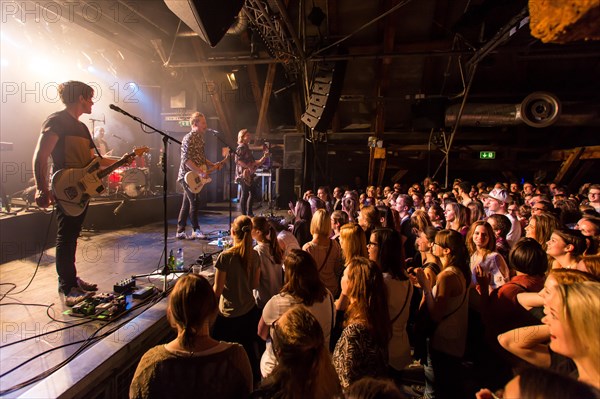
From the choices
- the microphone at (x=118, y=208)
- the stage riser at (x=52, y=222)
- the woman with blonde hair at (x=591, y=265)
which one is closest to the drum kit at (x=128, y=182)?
the stage riser at (x=52, y=222)

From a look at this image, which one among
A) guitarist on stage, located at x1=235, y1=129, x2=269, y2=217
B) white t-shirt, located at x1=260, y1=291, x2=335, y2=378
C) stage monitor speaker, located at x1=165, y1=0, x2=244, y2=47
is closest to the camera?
white t-shirt, located at x1=260, y1=291, x2=335, y2=378

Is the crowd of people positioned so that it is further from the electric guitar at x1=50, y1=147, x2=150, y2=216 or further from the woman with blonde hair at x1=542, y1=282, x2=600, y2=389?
the electric guitar at x1=50, y1=147, x2=150, y2=216

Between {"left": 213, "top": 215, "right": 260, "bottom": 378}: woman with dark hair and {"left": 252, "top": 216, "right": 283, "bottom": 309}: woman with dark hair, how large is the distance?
108mm

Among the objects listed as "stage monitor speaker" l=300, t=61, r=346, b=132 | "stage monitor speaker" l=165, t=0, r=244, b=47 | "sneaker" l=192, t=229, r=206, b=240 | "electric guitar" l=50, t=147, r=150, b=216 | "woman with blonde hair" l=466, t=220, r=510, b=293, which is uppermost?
"stage monitor speaker" l=300, t=61, r=346, b=132

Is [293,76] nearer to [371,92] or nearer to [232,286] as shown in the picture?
[371,92]

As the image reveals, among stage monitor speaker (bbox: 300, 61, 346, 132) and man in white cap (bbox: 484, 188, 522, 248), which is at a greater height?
stage monitor speaker (bbox: 300, 61, 346, 132)

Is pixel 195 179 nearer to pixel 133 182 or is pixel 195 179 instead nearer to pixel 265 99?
pixel 133 182

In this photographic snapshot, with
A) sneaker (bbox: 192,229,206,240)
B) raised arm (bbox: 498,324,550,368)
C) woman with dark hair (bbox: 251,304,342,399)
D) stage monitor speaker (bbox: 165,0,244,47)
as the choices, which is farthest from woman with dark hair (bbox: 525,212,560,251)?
sneaker (bbox: 192,229,206,240)

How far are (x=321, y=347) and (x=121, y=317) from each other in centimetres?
202

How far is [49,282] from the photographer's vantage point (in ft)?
10.2

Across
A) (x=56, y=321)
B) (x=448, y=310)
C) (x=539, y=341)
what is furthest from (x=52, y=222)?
(x=539, y=341)

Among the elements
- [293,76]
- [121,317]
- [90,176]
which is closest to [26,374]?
[121,317]

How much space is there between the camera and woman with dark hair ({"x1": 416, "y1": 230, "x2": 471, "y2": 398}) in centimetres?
194

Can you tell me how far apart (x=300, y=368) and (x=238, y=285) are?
4.15ft
